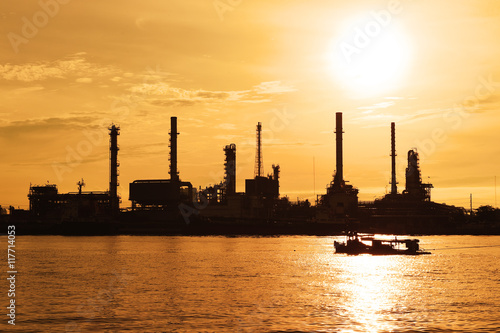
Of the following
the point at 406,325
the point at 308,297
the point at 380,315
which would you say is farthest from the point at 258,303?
the point at 406,325

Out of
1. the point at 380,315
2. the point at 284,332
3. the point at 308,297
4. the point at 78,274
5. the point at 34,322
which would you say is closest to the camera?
the point at 284,332

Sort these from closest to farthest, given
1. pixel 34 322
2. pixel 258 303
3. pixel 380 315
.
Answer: pixel 34 322
pixel 380 315
pixel 258 303

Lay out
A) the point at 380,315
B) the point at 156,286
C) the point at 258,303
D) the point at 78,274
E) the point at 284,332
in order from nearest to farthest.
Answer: the point at 284,332 → the point at 380,315 → the point at 258,303 → the point at 156,286 → the point at 78,274

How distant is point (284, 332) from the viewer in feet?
143

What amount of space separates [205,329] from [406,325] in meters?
13.9

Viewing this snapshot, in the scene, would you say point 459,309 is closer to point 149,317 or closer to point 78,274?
point 149,317

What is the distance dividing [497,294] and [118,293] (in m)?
36.4

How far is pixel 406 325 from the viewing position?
152ft

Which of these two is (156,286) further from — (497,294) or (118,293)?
(497,294)

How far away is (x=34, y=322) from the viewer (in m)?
47.2

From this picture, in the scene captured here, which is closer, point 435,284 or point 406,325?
point 406,325

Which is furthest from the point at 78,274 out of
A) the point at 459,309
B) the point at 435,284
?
the point at 459,309

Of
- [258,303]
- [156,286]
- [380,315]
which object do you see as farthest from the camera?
[156,286]

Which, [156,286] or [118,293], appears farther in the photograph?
[156,286]
